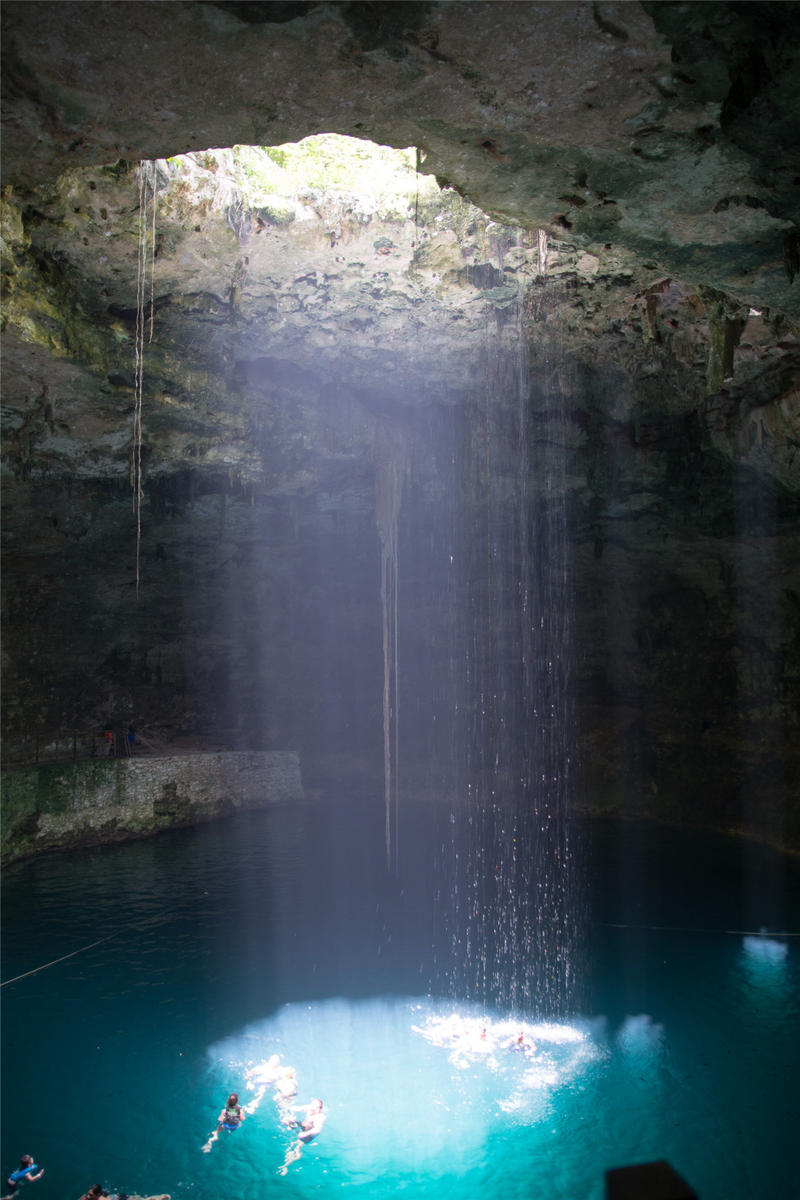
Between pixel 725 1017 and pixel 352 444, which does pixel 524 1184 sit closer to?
pixel 725 1017

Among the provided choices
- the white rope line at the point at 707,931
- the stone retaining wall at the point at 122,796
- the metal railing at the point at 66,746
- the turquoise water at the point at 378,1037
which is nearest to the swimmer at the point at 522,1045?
the turquoise water at the point at 378,1037

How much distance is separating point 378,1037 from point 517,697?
39.7 ft

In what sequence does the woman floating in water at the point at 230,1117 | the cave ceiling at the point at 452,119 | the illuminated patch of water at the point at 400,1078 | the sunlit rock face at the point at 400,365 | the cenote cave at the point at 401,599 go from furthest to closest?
1. the woman floating in water at the point at 230,1117
2. the illuminated patch of water at the point at 400,1078
3. the cenote cave at the point at 401,599
4. the sunlit rock face at the point at 400,365
5. the cave ceiling at the point at 452,119

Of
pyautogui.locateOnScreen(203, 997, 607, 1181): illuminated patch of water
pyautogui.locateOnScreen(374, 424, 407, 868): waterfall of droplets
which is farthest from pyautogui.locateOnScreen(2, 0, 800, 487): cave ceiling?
pyautogui.locateOnScreen(203, 997, 607, 1181): illuminated patch of water

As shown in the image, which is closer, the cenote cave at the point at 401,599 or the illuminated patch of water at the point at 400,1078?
the cenote cave at the point at 401,599

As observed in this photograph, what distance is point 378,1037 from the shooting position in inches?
370

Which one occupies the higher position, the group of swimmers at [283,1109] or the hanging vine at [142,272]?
the hanging vine at [142,272]

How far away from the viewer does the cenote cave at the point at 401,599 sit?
3.91m

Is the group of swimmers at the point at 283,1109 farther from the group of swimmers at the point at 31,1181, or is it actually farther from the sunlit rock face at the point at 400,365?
the sunlit rock face at the point at 400,365

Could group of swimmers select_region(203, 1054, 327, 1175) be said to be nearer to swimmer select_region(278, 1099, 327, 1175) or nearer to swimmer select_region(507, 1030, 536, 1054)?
swimmer select_region(278, 1099, 327, 1175)

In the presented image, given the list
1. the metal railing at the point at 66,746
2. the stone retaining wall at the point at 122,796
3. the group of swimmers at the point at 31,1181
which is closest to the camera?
the group of swimmers at the point at 31,1181

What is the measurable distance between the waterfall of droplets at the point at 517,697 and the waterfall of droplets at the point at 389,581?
1.46m

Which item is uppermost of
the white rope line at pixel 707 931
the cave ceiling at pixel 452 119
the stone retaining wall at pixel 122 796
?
the cave ceiling at pixel 452 119

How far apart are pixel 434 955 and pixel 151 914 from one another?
5.17 meters
